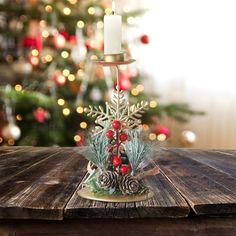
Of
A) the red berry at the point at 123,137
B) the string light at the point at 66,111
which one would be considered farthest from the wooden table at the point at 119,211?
the string light at the point at 66,111

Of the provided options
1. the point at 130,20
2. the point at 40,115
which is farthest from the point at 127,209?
the point at 130,20

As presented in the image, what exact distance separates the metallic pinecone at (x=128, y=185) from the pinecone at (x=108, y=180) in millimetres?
11

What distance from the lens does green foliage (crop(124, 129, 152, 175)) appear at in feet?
3.19

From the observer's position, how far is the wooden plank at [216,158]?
4.24 feet

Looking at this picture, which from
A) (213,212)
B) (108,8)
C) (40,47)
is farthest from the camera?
(108,8)

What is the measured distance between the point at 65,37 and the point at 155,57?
78 centimetres

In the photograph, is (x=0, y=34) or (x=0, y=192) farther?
(x=0, y=34)

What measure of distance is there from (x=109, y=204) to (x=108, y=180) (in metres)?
0.06

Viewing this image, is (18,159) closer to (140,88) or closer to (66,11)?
(66,11)

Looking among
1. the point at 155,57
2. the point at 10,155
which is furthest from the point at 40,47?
the point at 10,155

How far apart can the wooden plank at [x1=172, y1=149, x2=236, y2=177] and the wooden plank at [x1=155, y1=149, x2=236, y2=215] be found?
2cm

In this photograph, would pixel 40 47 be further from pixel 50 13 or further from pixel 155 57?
pixel 155 57

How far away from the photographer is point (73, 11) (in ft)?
9.91

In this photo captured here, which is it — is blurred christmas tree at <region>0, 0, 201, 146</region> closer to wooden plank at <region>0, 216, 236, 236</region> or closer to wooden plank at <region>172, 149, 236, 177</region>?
A: wooden plank at <region>172, 149, 236, 177</region>
